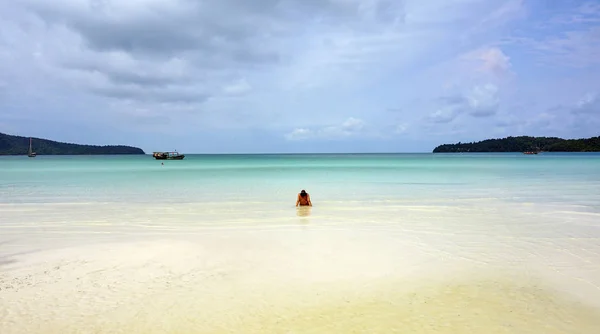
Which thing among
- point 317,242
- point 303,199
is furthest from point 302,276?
point 303,199

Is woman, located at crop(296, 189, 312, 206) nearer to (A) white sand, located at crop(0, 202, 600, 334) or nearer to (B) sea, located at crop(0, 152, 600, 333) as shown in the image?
(B) sea, located at crop(0, 152, 600, 333)

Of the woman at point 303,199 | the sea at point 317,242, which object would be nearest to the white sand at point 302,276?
the sea at point 317,242

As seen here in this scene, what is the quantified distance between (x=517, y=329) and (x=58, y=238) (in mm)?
11170

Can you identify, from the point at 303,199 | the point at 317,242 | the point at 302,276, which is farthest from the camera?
the point at 303,199

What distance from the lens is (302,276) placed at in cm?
755

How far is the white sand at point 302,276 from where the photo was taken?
221 inches

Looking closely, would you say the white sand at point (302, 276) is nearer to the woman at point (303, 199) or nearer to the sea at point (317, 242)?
the sea at point (317, 242)

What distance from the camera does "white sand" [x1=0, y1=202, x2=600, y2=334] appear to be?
560 centimetres

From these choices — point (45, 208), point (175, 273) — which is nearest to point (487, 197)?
point (175, 273)

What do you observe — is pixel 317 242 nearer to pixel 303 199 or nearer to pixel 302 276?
pixel 302 276

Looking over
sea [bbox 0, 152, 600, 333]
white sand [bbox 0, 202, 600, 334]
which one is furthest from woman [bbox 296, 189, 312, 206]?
white sand [bbox 0, 202, 600, 334]

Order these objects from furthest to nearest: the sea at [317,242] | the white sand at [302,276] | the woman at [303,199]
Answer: the woman at [303,199]
the sea at [317,242]
the white sand at [302,276]

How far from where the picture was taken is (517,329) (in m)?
5.34

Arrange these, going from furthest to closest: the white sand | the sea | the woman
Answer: the woman < the sea < the white sand
